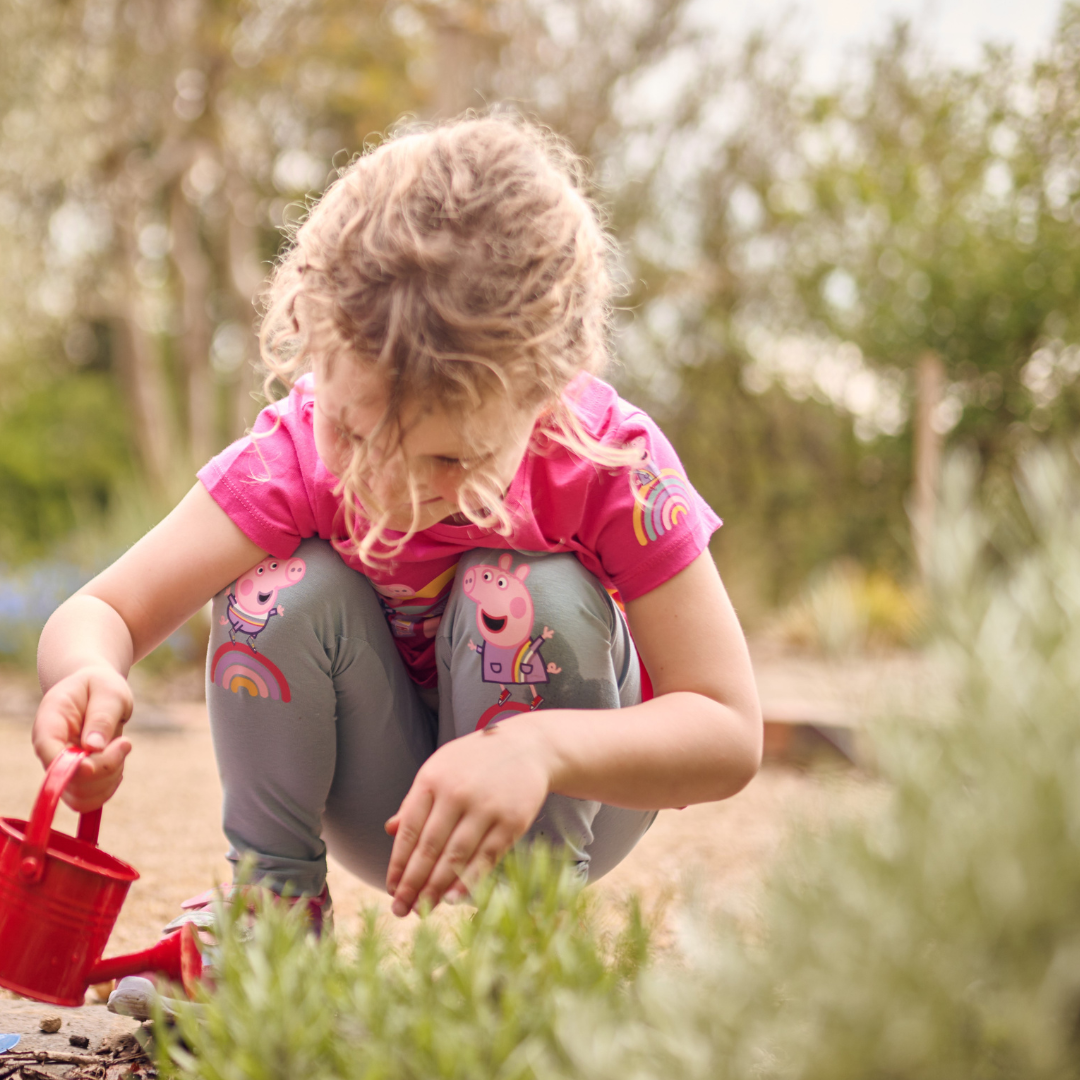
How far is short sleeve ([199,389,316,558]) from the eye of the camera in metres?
1.34

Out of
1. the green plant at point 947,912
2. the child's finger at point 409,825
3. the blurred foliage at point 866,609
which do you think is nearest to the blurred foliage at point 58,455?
the blurred foliage at point 866,609

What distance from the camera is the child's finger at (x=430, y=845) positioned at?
3.21 ft

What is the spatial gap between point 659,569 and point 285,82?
9.99 meters

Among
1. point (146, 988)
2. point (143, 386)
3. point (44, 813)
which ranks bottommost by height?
point (146, 988)

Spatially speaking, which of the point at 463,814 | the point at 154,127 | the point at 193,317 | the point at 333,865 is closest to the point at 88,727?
the point at 463,814

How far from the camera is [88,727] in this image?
1.10 meters

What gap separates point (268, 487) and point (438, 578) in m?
0.25

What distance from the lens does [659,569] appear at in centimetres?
128

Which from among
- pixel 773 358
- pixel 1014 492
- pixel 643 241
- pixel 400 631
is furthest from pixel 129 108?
pixel 1014 492

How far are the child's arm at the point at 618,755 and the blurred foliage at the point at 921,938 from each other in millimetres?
239

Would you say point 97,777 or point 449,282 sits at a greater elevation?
point 449,282

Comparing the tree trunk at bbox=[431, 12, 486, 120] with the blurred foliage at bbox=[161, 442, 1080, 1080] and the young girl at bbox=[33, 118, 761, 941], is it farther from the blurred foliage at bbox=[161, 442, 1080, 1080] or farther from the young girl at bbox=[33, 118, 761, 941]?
the blurred foliage at bbox=[161, 442, 1080, 1080]

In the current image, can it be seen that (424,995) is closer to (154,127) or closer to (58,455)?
(154,127)

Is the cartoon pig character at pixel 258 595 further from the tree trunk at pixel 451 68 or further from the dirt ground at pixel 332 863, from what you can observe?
the tree trunk at pixel 451 68
